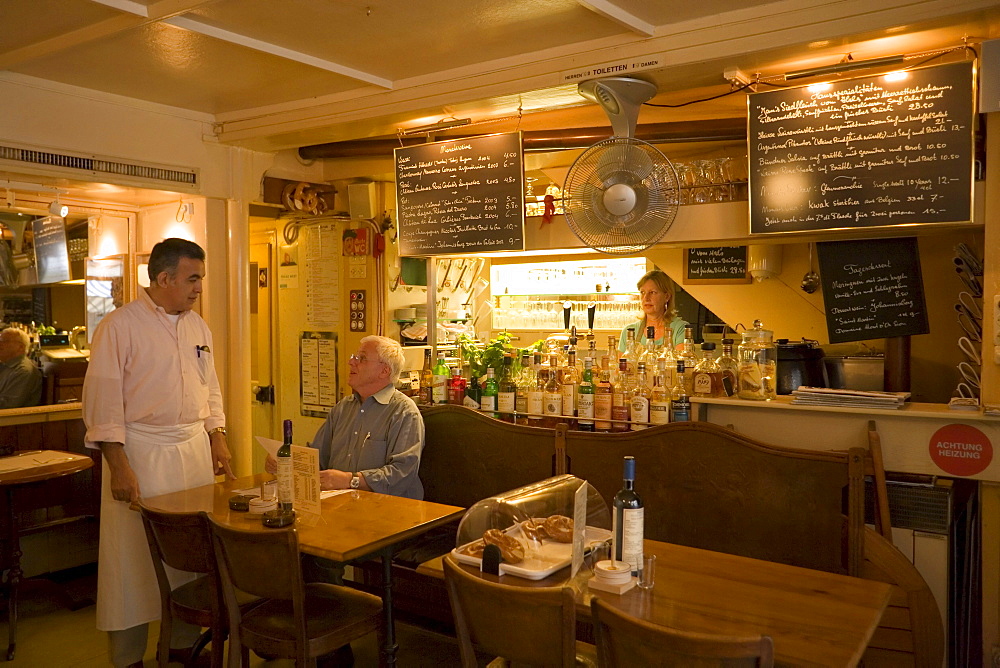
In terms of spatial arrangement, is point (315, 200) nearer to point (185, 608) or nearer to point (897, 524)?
point (185, 608)

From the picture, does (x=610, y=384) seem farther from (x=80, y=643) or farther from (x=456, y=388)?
(x=80, y=643)

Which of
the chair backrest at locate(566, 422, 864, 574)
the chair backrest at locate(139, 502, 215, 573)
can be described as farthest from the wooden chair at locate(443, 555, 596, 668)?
the chair backrest at locate(566, 422, 864, 574)

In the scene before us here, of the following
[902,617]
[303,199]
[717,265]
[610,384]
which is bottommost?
[902,617]

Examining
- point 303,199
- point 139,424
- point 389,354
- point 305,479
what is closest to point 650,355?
point 389,354

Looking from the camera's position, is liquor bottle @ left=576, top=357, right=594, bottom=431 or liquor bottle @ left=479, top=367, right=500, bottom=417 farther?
liquor bottle @ left=479, top=367, right=500, bottom=417

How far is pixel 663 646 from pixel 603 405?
223cm

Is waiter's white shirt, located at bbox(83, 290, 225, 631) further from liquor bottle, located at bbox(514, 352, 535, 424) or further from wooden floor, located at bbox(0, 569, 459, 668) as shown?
liquor bottle, located at bbox(514, 352, 535, 424)

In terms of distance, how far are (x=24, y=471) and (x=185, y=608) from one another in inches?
62.5

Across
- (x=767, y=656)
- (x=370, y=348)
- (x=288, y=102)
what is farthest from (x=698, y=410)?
(x=288, y=102)

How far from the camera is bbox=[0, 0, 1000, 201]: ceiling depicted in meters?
3.28

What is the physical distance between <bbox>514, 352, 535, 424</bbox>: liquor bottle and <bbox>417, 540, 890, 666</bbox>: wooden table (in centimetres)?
167

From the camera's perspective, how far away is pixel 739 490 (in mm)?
Result: 3498

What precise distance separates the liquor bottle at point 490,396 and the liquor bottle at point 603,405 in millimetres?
645

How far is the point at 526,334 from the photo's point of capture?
7.11m
